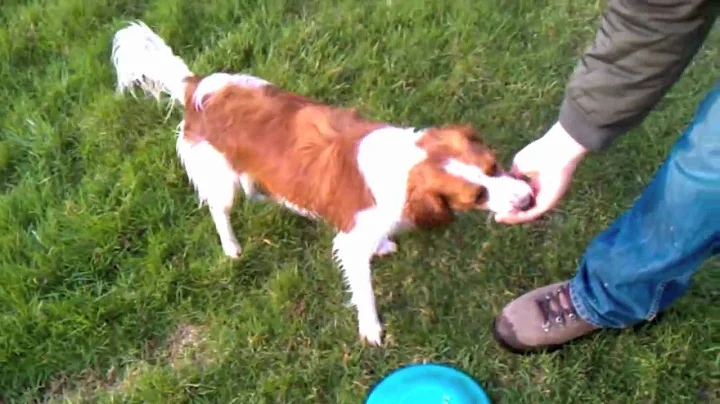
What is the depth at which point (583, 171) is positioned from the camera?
3.50m

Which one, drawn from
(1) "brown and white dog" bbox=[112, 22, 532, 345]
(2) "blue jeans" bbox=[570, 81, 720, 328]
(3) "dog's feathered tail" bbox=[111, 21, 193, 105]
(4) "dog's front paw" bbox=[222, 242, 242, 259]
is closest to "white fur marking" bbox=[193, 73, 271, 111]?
(1) "brown and white dog" bbox=[112, 22, 532, 345]

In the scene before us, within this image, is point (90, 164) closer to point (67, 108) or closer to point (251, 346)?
point (67, 108)

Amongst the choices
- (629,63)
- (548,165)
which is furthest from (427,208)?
(629,63)

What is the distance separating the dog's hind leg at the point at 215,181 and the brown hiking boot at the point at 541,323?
107 centimetres

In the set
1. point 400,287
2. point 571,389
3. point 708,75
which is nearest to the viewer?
point 571,389

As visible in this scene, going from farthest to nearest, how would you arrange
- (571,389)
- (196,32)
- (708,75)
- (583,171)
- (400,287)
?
(196,32) < (708,75) < (583,171) < (400,287) < (571,389)

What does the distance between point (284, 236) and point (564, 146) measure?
57.4 inches

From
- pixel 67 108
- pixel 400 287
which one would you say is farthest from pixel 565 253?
pixel 67 108

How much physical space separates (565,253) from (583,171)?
411 millimetres

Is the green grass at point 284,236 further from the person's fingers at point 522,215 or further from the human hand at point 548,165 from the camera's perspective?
the human hand at point 548,165

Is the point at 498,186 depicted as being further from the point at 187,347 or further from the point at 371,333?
the point at 187,347

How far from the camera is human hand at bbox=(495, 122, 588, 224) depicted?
224 cm

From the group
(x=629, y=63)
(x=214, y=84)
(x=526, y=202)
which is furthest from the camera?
(x=214, y=84)

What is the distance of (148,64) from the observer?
10.7 feet
